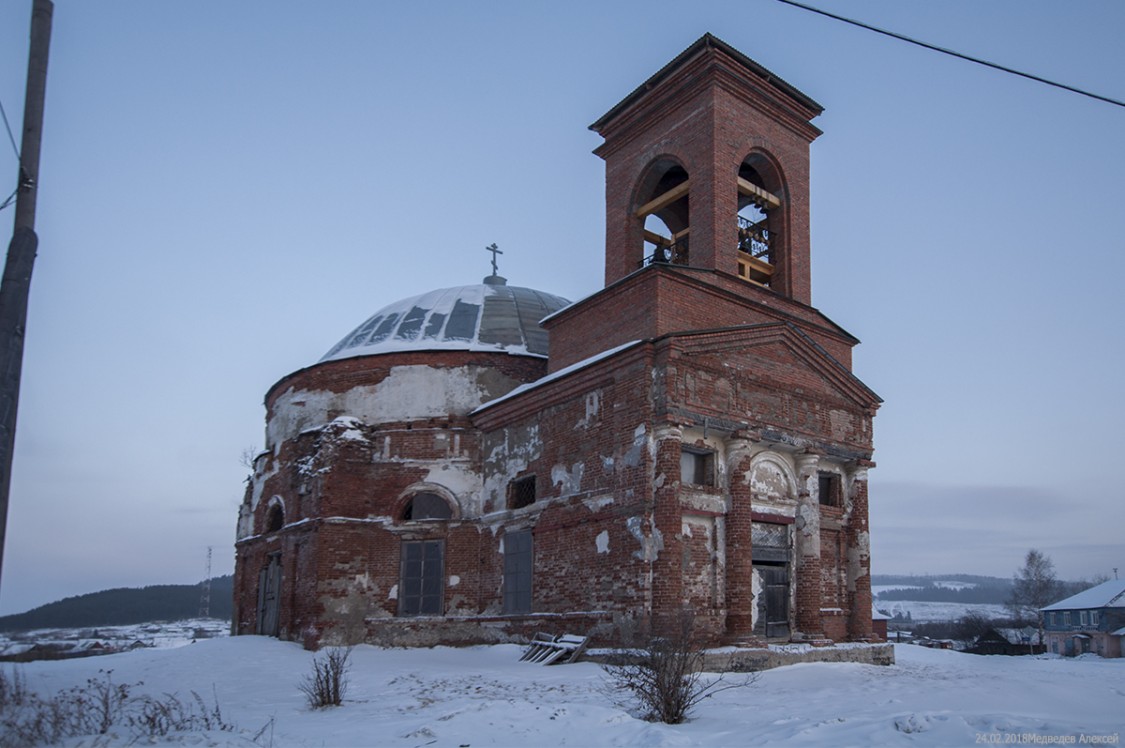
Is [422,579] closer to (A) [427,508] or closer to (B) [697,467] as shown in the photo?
(A) [427,508]

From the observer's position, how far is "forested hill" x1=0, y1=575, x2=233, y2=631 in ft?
34.8

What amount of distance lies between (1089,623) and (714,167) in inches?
1818

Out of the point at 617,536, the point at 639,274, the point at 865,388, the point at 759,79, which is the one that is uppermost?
the point at 759,79

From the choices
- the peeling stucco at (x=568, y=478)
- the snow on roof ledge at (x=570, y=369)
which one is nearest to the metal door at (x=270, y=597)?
the snow on roof ledge at (x=570, y=369)

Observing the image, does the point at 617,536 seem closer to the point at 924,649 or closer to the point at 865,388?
the point at 865,388

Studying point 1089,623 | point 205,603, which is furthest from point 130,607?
point 1089,623

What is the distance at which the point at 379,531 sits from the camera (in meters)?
19.0

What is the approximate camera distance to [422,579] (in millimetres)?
18875

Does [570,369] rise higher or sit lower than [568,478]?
higher

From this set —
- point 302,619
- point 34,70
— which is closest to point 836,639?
point 302,619

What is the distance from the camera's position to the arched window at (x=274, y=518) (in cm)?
2139

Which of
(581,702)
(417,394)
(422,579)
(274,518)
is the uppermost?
(417,394)

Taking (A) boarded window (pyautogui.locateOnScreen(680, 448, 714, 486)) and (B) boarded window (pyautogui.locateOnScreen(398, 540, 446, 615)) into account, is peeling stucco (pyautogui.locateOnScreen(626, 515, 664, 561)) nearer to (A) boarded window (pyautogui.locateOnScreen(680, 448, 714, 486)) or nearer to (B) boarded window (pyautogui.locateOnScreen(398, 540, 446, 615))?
(A) boarded window (pyautogui.locateOnScreen(680, 448, 714, 486))

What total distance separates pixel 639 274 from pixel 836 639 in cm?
767
